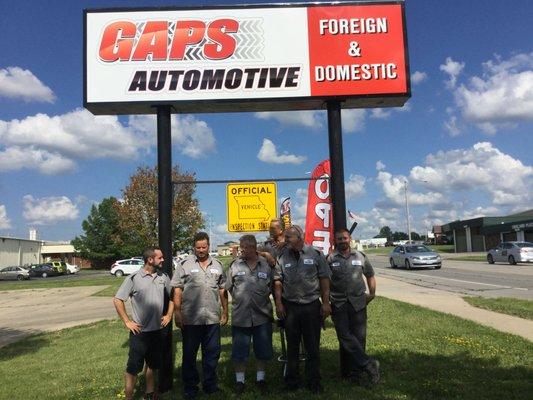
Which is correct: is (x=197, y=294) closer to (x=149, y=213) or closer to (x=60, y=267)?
(x=149, y=213)

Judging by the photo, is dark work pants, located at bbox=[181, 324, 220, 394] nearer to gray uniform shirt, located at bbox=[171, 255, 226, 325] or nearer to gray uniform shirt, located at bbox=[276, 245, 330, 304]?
gray uniform shirt, located at bbox=[171, 255, 226, 325]

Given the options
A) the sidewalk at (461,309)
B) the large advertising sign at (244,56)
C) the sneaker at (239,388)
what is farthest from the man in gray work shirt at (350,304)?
the sidewalk at (461,309)

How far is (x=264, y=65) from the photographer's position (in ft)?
23.0

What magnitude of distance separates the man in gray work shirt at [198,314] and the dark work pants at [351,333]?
138cm

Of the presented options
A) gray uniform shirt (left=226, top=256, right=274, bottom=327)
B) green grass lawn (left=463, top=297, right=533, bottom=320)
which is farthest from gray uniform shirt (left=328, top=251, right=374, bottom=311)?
green grass lawn (left=463, top=297, right=533, bottom=320)

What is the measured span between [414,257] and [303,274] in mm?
26886

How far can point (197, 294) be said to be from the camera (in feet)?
18.8

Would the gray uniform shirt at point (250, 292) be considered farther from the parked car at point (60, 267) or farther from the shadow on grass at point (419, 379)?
the parked car at point (60, 267)

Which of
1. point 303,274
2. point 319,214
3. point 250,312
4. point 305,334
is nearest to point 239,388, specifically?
point 250,312

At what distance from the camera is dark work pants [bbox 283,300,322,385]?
226 inches

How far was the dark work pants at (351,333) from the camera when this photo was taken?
5.99 m

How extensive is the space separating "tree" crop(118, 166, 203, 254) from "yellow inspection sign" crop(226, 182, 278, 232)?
93.8 feet

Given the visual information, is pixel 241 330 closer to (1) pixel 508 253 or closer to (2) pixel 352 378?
(2) pixel 352 378

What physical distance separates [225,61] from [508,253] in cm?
3129
